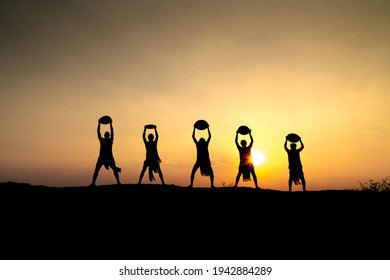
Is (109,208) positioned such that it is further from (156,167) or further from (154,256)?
(156,167)

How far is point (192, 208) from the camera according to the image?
9.60 metres

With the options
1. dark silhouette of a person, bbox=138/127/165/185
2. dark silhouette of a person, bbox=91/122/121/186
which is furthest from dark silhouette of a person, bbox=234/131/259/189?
dark silhouette of a person, bbox=91/122/121/186

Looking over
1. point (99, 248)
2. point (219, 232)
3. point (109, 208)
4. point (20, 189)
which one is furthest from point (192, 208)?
point (20, 189)

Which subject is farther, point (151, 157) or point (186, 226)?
point (151, 157)

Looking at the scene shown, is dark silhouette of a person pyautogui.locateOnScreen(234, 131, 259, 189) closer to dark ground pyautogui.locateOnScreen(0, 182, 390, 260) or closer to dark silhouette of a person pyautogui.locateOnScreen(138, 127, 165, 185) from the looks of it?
dark ground pyautogui.locateOnScreen(0, 182, 390, 260)

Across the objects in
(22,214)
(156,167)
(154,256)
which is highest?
(156,167)

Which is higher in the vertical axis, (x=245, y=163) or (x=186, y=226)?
(x=245, y=163)

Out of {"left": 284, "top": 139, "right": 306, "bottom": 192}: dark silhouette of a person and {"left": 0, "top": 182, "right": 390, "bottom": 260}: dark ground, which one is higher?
{"left": 284, "top": 139, "right": 306, "bottom": 192}: dark silhouette of a person

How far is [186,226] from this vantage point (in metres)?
8.35

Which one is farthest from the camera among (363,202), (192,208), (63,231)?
(363,202)

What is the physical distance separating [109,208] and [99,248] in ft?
7.34

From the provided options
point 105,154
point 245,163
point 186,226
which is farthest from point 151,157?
point 186,226

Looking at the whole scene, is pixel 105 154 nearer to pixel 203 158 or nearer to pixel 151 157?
pixel 151 157

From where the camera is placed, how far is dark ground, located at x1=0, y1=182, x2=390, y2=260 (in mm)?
7219
